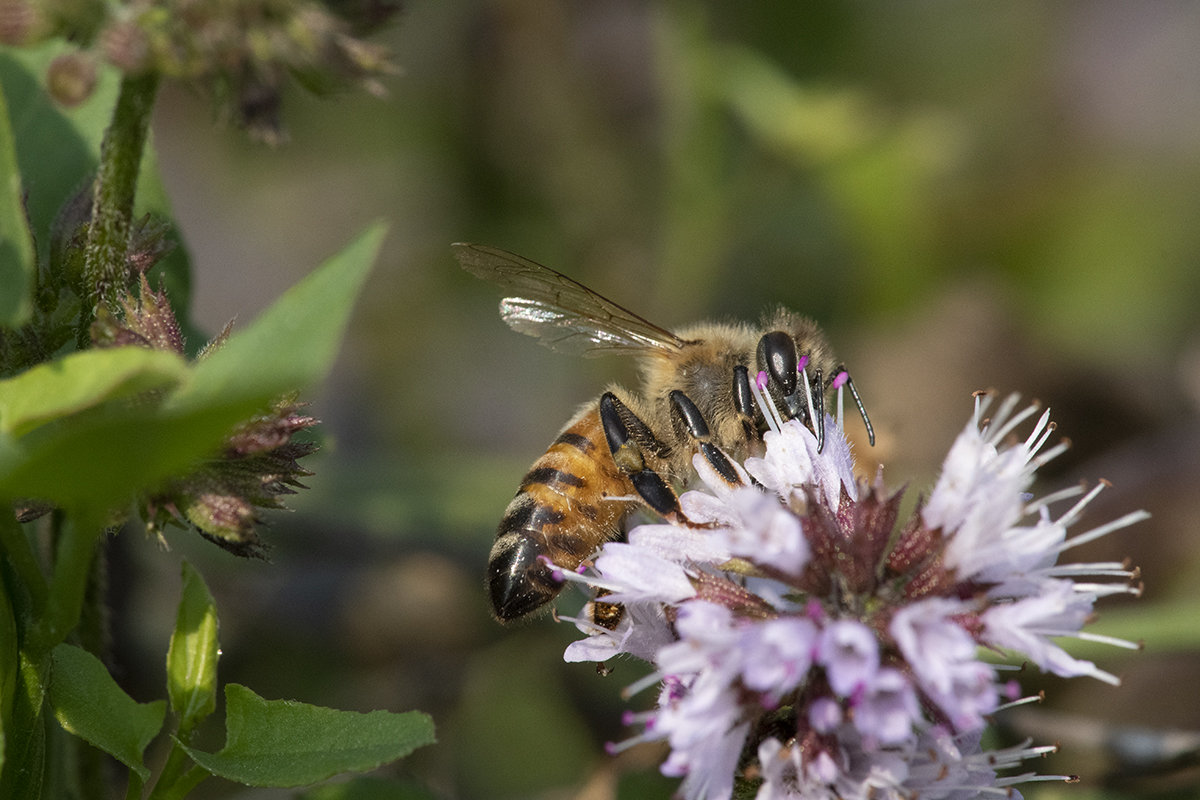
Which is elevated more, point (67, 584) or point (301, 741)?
point (67, 584)

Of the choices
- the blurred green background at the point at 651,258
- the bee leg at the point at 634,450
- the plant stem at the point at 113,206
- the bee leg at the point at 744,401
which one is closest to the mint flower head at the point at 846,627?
the bee leg at the point at 634,450

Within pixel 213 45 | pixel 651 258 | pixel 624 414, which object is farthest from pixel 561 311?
pixel 651 258

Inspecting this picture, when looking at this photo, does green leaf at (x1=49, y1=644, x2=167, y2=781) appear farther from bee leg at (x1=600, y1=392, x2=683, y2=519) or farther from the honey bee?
bee leg at (x1=600, y1=392, x2=683, y2=519)

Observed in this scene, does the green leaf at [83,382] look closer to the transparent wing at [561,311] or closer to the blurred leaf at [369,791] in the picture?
the blurred leaf at [369,791]

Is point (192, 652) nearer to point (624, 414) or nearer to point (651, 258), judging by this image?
point (624, 414)

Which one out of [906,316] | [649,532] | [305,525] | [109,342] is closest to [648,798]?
[649,532]

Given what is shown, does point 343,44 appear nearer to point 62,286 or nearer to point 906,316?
point 62,286
